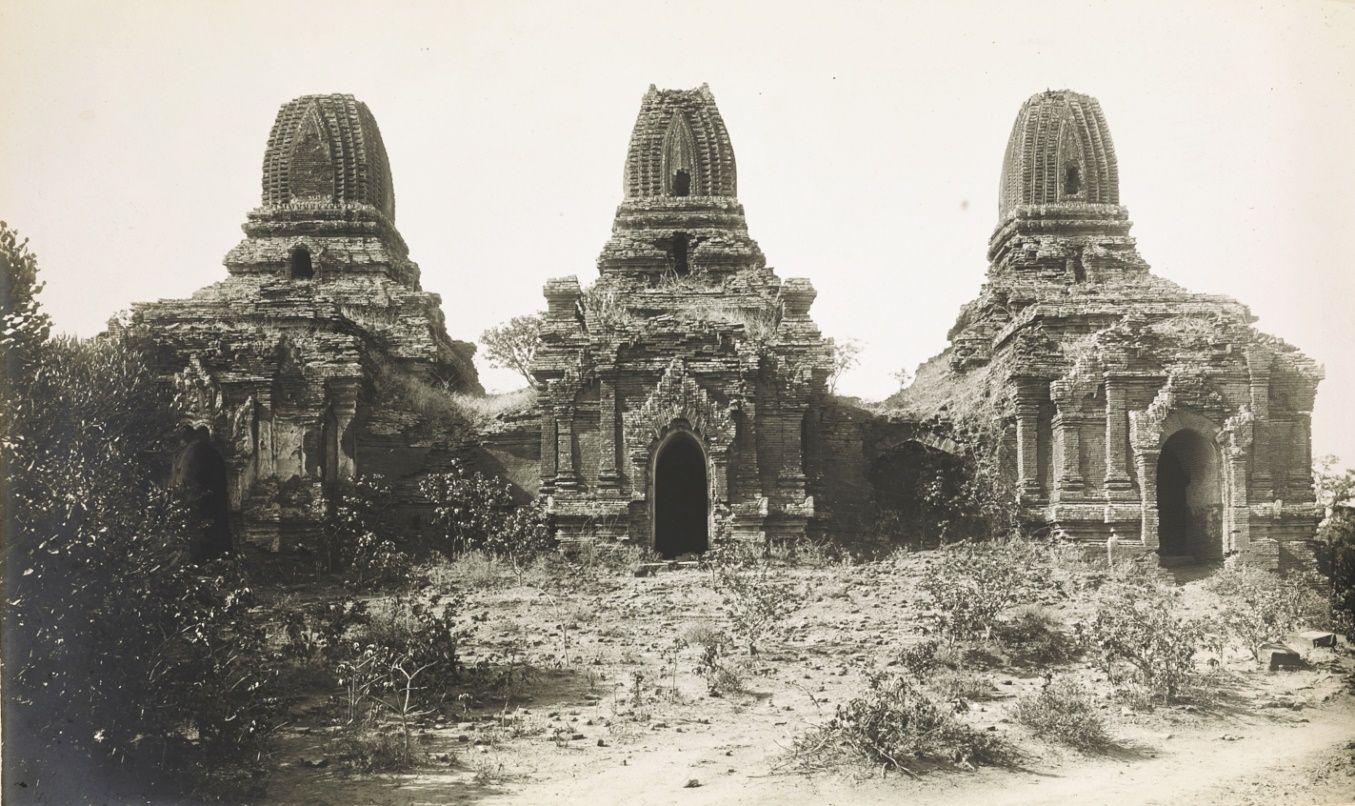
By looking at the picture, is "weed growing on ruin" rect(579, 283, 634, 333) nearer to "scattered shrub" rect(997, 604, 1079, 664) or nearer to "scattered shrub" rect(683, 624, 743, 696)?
"scattered shrub" rect(683, 624, 743, 696)

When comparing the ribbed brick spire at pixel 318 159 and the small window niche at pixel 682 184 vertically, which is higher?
the ribbed brick spire at pixel 318 159

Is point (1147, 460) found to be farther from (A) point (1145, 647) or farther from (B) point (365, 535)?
(B) point (365, 535)

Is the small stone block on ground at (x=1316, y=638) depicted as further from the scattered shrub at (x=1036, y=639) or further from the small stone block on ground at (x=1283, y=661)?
the scattered shrub at (x=1036, y=639)

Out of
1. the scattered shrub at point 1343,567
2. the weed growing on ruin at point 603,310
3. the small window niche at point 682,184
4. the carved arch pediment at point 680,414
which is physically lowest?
the scattered shrub at point 1343,567

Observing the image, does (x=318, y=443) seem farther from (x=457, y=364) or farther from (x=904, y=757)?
(x=904, y=757)

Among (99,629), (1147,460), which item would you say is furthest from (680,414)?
(99,629)

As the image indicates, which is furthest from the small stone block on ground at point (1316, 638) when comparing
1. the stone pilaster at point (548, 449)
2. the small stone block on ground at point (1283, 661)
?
the stone pilaster at point (548, 449)

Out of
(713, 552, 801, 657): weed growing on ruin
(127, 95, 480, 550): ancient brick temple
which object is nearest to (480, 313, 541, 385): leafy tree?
(127, 95, 480, 550): ancient brick temple
